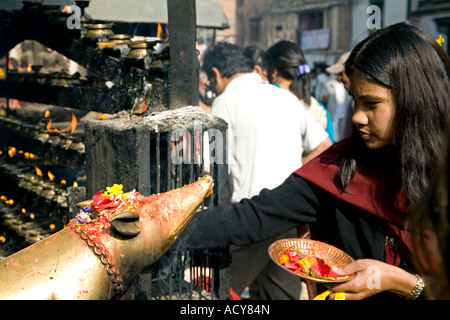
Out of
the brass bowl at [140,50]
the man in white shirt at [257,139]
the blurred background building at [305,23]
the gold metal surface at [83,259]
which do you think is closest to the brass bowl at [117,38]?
the brass bowl at [140,50]

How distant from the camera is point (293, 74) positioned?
4.43 m

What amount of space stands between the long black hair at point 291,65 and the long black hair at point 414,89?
8.43 ft

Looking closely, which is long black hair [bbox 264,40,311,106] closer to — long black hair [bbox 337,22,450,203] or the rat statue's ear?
long black hair [bbox 337,22,450,203]

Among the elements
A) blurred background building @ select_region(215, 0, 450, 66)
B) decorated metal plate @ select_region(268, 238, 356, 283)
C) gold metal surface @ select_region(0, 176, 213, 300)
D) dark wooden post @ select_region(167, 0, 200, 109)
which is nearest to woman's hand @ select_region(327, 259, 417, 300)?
decorated metal plate @ select_region(268, 238, 356, 283)

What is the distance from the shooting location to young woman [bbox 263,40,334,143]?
14.4ft

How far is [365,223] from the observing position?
79.2 inches

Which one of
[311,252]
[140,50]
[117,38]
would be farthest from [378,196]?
[117,38]

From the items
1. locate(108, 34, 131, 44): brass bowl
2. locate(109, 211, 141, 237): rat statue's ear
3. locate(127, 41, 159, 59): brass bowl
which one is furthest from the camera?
locate(108, 34, 131, 44): brass bowl

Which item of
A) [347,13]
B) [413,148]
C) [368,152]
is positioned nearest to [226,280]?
[368,152]

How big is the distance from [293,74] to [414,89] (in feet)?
8.94

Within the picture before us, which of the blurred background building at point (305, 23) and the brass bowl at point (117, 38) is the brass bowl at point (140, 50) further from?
the blurred background building at point (305, 23)

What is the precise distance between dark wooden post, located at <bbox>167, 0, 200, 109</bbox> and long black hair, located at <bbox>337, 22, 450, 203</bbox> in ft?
2.80

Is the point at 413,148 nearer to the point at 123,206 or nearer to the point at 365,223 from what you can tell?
the point at 365,223

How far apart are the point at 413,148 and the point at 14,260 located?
5.00ft
